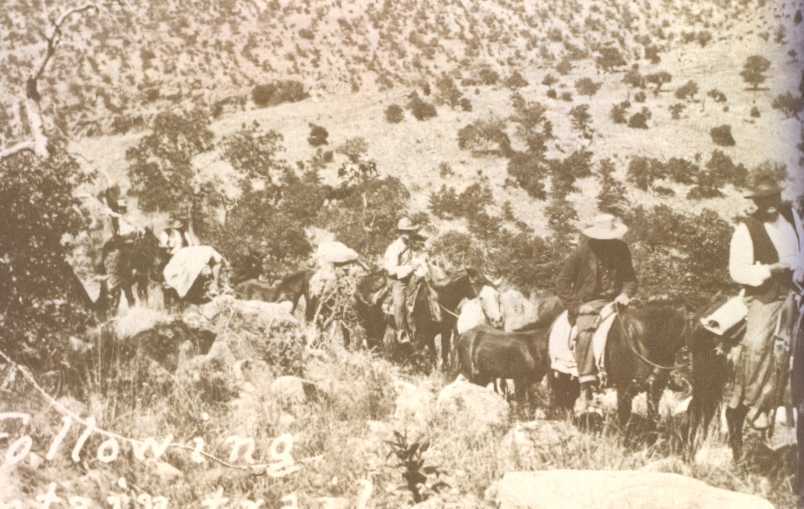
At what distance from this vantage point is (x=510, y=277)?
628 centimetres

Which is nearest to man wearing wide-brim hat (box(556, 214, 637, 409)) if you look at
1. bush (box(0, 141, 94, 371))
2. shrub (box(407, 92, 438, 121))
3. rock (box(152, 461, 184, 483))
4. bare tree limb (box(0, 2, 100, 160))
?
shrub (box(407, 92, 438, 121))

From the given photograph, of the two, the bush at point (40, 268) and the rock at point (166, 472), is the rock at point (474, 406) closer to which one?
the rock at point (166, 472)

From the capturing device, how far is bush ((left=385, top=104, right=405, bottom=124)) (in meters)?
6.68

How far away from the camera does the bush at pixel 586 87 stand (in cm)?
654

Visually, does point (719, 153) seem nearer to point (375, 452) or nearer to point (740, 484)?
point (740, 484)

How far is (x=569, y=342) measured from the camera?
5996 millimetres

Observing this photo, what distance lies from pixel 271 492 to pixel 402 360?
1.42 meters

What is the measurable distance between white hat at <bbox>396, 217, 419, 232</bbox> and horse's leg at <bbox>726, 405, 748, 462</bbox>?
2708mm

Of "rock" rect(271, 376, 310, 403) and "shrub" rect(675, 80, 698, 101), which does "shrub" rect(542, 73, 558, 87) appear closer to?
Answer: "shrub" rect(675, 80, 698, 101)

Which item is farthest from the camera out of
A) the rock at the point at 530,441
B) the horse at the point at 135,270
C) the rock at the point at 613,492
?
the horse at the point at 135,270

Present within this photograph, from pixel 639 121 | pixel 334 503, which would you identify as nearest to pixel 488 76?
pixel 639 121

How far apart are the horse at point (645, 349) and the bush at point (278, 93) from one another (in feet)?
10.4

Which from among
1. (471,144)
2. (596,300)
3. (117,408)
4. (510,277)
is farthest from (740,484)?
(117,408)

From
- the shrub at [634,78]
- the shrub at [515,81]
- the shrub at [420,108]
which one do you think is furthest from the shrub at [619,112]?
the shrub at [420,108]
